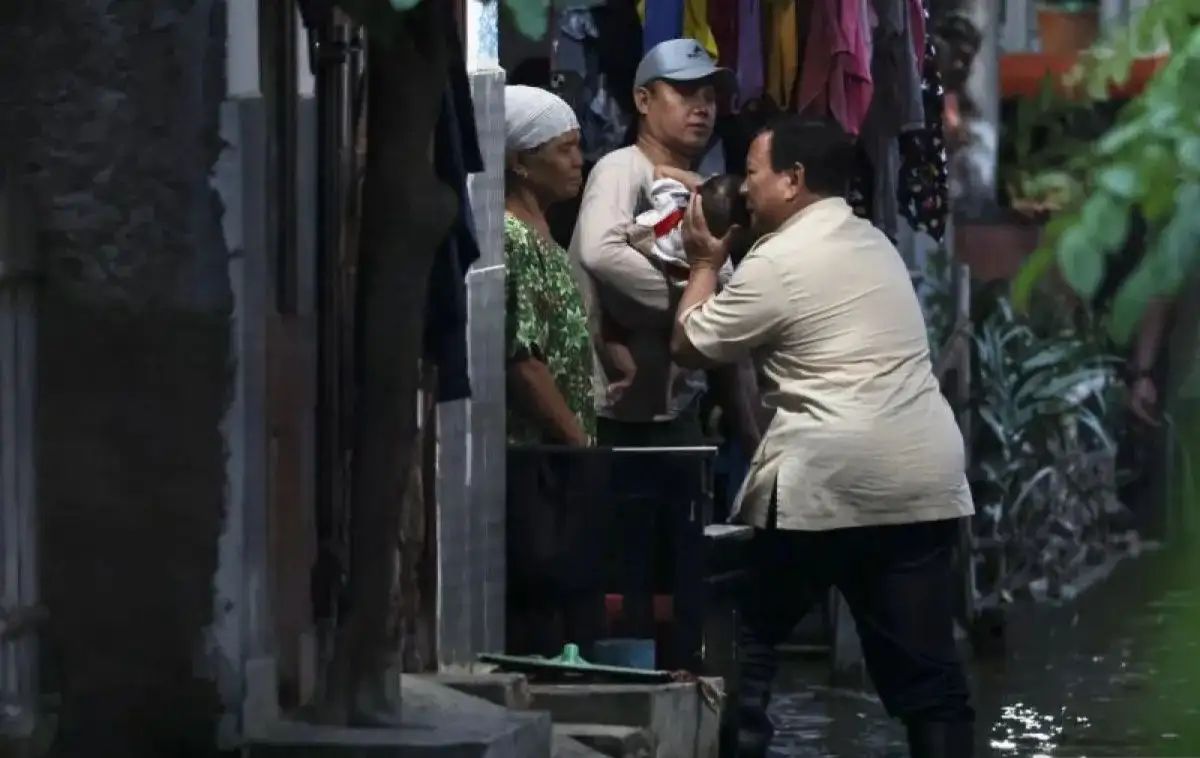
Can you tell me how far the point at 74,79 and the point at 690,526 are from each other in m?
2.33

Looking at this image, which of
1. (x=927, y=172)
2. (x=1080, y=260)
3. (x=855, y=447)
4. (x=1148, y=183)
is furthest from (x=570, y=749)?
(x=1148, y=183)

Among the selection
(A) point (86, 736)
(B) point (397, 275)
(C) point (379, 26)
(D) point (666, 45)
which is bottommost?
(A) point (86, 736)

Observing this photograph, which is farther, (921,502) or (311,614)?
(921,502)

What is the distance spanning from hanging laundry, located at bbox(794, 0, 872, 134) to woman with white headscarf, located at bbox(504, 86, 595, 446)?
5.56 feet

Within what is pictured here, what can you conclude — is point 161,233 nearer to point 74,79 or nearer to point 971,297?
point 74,79

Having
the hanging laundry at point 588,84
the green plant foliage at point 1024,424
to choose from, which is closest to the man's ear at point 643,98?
the hanging laundry at point 588,84

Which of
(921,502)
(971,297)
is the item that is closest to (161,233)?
(921,502)

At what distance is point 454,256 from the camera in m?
5.69

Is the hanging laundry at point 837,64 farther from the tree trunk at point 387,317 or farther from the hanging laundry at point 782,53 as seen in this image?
the tree trunk at point 387,317

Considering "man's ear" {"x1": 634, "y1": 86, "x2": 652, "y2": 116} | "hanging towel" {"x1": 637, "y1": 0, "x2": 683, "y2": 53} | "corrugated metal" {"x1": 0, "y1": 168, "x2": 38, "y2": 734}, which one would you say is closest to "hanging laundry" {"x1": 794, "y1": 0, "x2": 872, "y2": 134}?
"hanging towel" {"x1": 637, "y1": 0, "x2": 683, "y2": 53}

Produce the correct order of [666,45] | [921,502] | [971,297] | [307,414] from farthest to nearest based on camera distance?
[971,297], [666,45], [921,502], [307,414]

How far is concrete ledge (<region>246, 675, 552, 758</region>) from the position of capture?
4809mm

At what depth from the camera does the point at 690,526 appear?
21.4ft

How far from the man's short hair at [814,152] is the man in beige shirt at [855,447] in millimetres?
10
